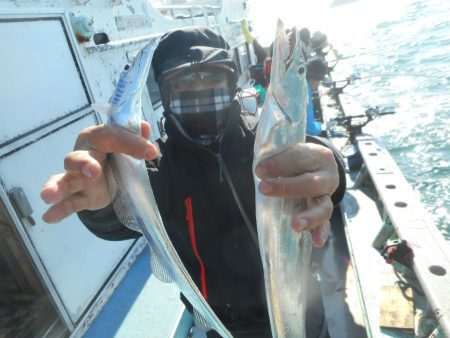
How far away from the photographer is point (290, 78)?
3.73ft

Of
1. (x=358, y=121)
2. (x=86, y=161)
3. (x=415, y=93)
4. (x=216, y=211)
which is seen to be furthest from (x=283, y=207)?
(x=415, y=93)

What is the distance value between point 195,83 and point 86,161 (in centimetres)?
102

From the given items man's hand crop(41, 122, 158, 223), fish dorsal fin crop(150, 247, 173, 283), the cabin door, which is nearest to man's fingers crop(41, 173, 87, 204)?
man's hand crop(41, 122, 158, 223)

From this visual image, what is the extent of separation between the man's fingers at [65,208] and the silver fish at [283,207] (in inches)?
25.9

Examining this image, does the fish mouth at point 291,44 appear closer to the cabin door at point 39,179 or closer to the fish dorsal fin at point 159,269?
the fish dorsal fin at point 159,269

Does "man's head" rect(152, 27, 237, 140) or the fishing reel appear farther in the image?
the fishing reel

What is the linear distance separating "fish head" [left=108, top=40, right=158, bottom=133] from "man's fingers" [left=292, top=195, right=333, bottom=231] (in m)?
0.61

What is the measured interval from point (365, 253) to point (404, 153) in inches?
207

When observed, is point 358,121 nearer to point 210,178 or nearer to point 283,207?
point 210,178

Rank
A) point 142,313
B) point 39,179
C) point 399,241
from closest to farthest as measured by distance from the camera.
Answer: point 39,179, point 399,241, point 142,313

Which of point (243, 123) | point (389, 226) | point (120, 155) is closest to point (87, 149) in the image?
point (120, 155)

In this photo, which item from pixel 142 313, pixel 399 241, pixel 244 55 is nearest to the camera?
pixel 399 241

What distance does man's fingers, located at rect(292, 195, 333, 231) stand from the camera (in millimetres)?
1119

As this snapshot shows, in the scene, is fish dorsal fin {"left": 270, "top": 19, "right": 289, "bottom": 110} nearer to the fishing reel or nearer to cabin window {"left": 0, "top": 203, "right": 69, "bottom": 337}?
cabin window {"left": 0, "top": 203, "right": 69, "bottom": 337}
